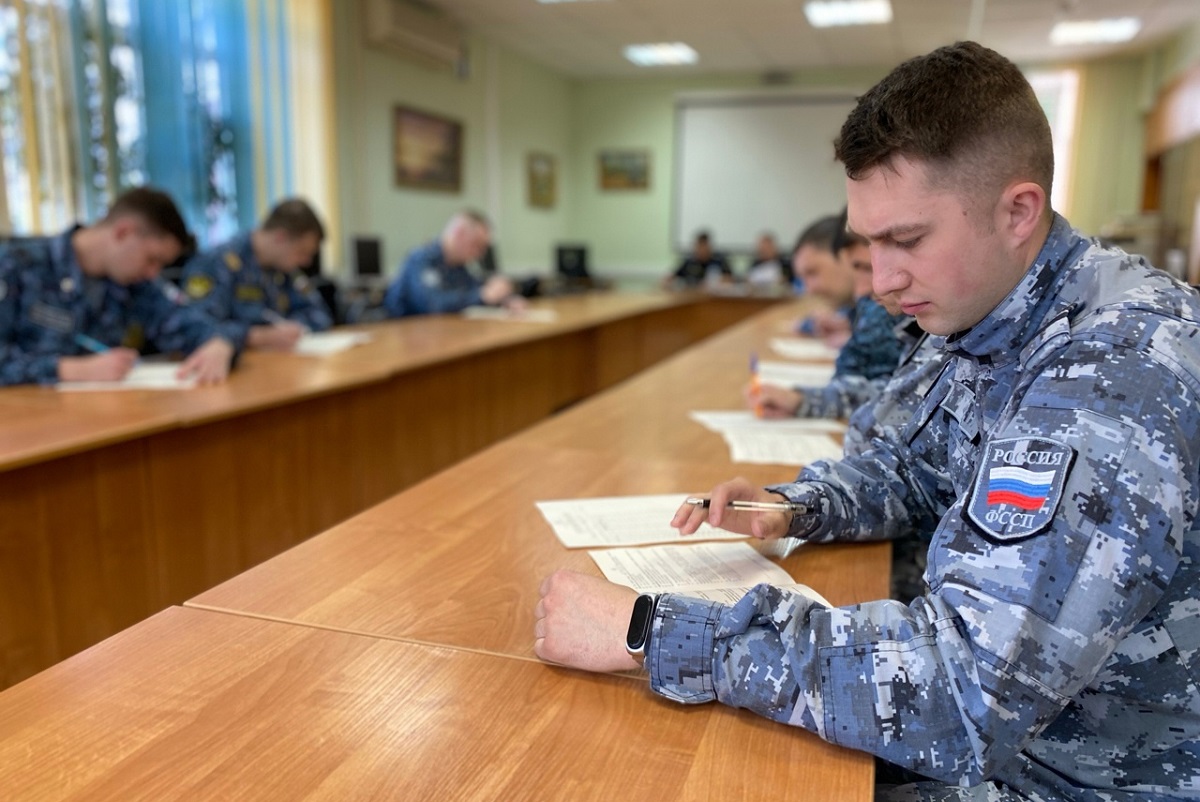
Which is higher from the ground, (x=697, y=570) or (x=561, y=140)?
(x=561, y=140)

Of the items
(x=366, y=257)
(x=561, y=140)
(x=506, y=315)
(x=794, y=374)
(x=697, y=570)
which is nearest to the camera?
(x=697, y=570)

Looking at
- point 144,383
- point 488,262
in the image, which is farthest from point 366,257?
point 144,383

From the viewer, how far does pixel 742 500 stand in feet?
3.89

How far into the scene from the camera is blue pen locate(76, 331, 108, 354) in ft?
8.75

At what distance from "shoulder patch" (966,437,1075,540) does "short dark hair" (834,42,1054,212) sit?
247 mm

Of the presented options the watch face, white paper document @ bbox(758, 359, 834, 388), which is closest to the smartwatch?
the watch face

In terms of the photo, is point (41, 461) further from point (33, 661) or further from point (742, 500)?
point (742, 500)

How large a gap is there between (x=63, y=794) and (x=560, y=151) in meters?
9.67

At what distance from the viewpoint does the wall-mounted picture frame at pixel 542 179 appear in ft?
30.2

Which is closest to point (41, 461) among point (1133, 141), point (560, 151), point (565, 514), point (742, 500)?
point (565, 514)

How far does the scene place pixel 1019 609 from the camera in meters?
0.68

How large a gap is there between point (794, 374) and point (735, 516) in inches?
70.5

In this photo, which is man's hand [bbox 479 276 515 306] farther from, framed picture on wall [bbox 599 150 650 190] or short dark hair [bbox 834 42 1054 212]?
framed picture on wall [bbox 599 150 650 190]

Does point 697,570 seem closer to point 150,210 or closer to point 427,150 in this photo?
point 150,210
